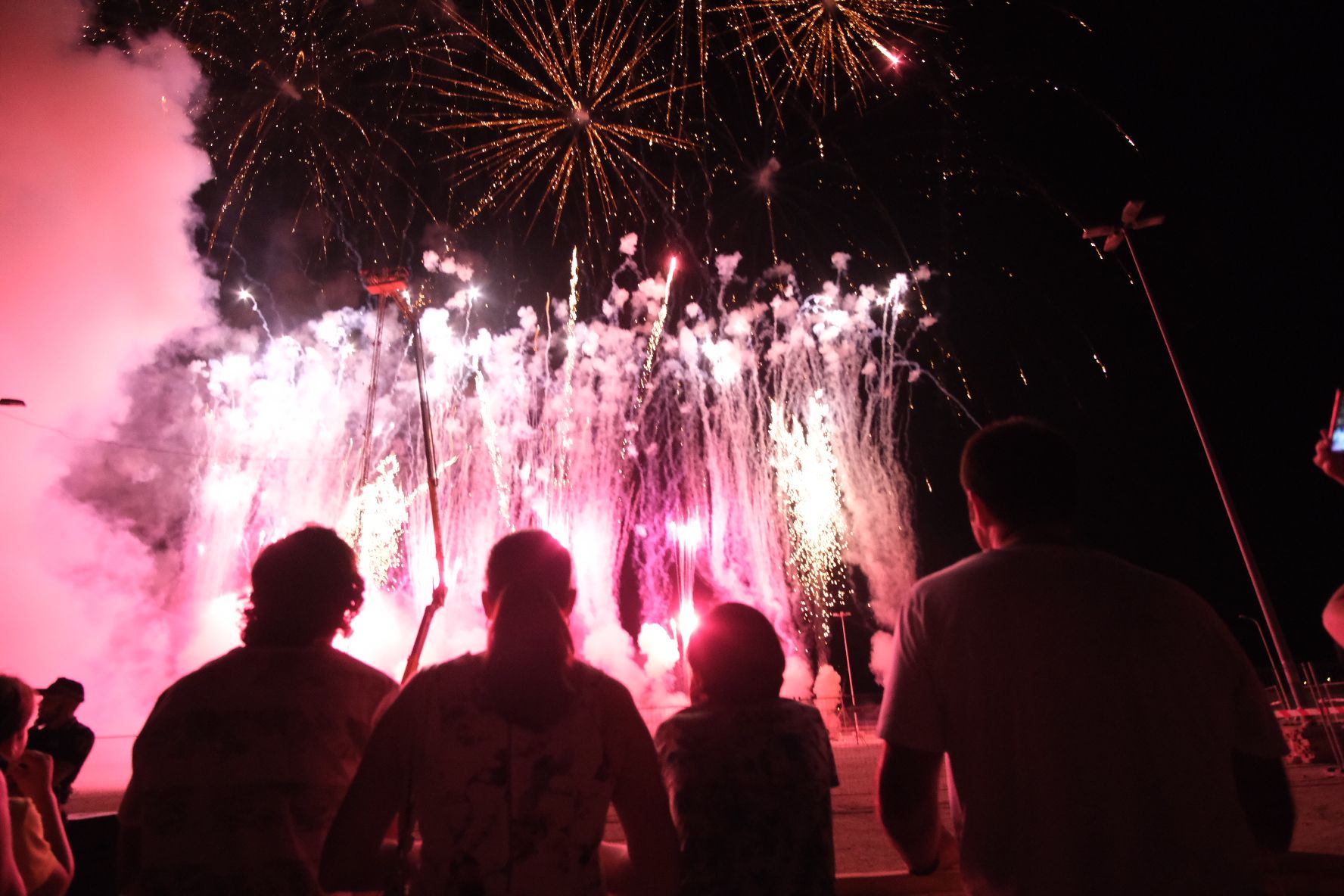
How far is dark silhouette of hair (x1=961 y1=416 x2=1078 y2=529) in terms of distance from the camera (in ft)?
7.41

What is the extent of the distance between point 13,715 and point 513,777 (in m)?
2.70

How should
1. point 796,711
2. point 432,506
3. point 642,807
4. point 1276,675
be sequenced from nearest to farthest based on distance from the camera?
point 642,807 → point 796,711 → point 432,506 → point 1276,675

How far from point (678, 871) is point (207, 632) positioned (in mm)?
35439

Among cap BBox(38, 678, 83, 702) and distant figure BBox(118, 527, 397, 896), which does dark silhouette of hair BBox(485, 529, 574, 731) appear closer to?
distant figure BBox(118, 527, 397, 896)

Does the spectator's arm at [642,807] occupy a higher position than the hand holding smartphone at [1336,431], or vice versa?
the hand holding smartphone at [1336,431]

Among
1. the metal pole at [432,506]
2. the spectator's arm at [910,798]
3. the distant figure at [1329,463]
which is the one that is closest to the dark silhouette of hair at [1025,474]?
the spectator's arm at [910,798]

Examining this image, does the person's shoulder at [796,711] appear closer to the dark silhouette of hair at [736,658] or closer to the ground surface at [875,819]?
the dark silhouette of hair at [736,658]

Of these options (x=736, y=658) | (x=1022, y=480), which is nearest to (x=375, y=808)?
(x=736, y=658)

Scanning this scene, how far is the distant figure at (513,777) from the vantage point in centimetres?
206

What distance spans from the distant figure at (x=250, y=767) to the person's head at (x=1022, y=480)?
2.15 metres

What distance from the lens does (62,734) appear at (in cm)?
463

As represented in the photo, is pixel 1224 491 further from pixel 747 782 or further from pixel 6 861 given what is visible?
pixel 6 861

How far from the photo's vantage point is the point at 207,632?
31297 millimetres

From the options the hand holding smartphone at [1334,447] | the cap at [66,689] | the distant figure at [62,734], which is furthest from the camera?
the cap at [66,689]
